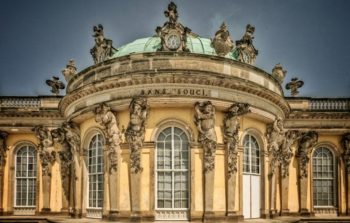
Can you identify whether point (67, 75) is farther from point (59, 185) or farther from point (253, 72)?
point (253, 72)

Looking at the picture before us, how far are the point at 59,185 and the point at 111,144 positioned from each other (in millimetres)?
7335

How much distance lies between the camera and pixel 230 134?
15383 mm

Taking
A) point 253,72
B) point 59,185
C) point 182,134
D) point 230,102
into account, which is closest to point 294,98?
point 253,72

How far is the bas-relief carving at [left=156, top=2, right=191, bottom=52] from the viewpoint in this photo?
53.4ft

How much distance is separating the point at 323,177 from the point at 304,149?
83.2 inches

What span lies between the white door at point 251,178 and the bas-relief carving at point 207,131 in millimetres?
2172

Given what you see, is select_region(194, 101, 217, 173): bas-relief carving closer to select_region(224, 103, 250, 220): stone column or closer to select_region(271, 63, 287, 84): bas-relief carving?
select_region(224, 103, 250, 220): stone column

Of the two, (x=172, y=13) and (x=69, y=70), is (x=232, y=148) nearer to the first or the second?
(x=172, y=13)

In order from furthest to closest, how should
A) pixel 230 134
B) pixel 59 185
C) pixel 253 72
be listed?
pixel 59 185, pixel 253 72, pixel 230 134

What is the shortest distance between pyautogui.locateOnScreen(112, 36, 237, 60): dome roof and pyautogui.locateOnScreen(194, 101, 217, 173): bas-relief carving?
4221mm

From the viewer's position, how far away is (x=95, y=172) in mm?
16906

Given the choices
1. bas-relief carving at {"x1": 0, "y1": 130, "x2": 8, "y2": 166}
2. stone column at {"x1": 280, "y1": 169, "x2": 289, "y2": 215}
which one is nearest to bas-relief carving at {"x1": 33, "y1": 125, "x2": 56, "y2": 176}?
bas-relief carving at {"x1": 0, "y1": 130, "x2": 8, "y2": 166}

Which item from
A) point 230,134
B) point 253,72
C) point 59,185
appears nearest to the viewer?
point 230,134

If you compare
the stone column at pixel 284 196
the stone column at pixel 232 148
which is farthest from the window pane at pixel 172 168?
the stone column at pixel 284 196
